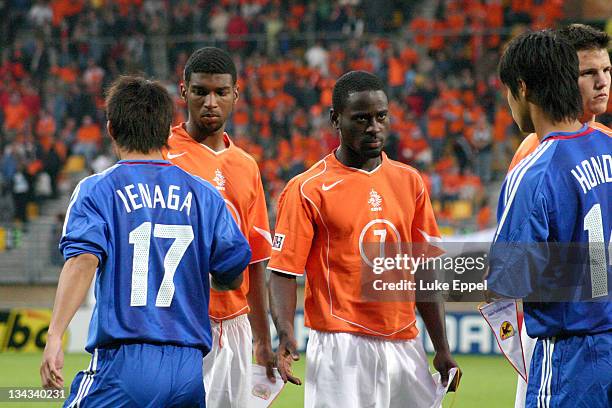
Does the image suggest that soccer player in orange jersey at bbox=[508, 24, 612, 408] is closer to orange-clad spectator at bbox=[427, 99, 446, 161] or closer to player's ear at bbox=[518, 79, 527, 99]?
player's ear at bbox=[518, 79, 527, 99]

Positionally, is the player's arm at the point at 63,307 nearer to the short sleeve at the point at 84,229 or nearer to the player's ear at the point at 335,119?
the short sleeve at the point at 84,229

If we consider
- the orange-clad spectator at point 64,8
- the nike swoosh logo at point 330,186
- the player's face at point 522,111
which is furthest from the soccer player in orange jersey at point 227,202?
the orange-clad spectator at point 64,8

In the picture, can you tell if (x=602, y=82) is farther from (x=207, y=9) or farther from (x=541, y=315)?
(x=207, y=9)

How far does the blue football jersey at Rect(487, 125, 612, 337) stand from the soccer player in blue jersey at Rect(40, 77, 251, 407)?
4.07 ft

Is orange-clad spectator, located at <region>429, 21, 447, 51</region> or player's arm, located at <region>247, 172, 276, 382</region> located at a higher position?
orange-clad spectator, located at <region>429, 21, 447, 51</region>

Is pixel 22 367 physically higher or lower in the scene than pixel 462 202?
lower

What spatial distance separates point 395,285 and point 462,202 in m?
13.4

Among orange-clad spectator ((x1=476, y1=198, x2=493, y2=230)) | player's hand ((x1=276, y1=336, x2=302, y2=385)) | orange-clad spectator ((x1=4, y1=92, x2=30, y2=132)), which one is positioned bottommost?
orange-clad spectator ((x1=476, y1=198, x2=493, y2=230))

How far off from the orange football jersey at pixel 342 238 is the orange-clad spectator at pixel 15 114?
17.4 m

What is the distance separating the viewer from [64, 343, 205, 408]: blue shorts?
13.0 ft

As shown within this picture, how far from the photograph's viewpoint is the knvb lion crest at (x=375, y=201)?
501 cm

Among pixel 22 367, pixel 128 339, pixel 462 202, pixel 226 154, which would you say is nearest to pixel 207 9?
pixel 462 202

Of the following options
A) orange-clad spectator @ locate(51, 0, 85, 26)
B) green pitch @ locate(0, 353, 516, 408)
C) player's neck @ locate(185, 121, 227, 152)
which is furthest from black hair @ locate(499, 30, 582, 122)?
orange-clad spectator @ locate(51, 0, 85, 26)

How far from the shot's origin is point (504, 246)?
368cm
